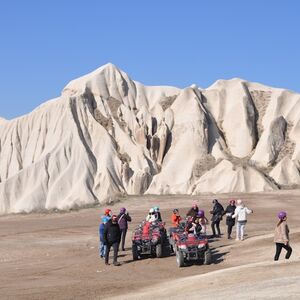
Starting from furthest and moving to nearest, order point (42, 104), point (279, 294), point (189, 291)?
point (42, 104) → point (189, 291) → point (279, 294)

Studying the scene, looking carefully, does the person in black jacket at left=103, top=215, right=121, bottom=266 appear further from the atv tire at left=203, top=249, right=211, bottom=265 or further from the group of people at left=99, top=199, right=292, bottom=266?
the atv tire at left=203, top=249, right=211, bottom=265

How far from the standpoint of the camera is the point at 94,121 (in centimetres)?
7412

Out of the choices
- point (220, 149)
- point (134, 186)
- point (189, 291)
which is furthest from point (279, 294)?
point (220, 149)

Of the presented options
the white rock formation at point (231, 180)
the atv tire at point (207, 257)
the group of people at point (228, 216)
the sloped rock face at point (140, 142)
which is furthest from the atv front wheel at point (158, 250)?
the sloped rock face at point (140, 142)

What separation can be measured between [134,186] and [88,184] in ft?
14.2

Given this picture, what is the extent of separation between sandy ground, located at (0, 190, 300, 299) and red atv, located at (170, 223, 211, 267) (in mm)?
269

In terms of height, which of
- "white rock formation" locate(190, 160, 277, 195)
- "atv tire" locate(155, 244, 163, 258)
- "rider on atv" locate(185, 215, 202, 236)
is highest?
"white rock formation" locate(190, 160, 277, 195)

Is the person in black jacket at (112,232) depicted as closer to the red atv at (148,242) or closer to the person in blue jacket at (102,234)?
the person in blue jacket at (102,234)

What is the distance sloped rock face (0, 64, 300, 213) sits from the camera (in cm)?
6681

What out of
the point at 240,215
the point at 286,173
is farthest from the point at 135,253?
the point at 286,173

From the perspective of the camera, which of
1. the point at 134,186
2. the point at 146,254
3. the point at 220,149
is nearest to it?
the point at 146,254

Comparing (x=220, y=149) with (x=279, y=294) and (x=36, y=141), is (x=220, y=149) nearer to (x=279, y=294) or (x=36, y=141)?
(x=36, y=141)

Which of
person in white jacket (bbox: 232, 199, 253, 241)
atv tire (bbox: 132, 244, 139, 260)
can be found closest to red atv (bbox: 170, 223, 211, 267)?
atv tire (bbox: 132, 244, 139, 260)

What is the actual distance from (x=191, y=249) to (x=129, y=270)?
1.85 metres
